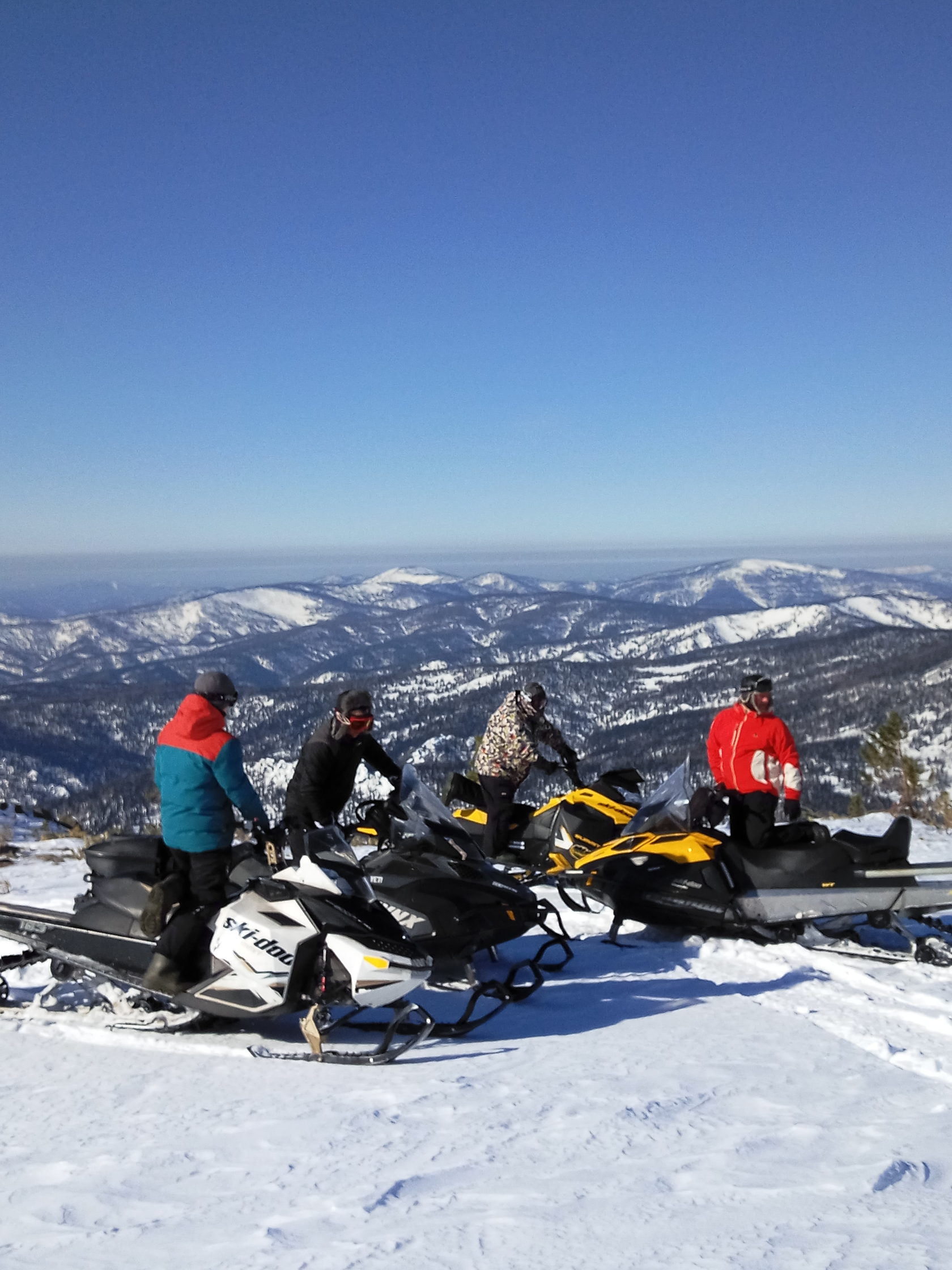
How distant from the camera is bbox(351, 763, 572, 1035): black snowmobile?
5.23 metres

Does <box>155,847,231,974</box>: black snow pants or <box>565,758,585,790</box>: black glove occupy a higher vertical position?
<box>155,847,231,974</box>: black snow pants

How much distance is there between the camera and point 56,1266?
254cm

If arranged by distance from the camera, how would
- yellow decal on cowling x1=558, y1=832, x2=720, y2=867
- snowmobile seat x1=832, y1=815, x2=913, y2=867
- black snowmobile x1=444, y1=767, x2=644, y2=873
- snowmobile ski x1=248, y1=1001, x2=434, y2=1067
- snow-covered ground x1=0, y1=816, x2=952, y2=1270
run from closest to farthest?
snow-covered ground x1=0, y1=816, x2=952, y2=1270, snowmobile ski x1=248, y1=1001, x2=434, y2=1067, snowmobile seat x1=832, y1=815, x2=913, y2=867, yellow decal on cowling x1=558, y1=832, x2=720, y2=867, black snowmobile x1=444, y1=767, x2=644, y2=873

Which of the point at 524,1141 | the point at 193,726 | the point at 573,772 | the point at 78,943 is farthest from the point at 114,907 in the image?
the point at 573,772

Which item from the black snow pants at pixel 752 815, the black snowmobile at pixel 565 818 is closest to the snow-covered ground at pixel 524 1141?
the black snow pants at pixel 752 815

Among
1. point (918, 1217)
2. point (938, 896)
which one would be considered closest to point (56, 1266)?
point (918, 1217)

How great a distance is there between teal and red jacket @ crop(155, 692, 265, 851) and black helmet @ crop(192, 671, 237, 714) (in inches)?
1.6

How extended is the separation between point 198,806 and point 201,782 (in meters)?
0.12

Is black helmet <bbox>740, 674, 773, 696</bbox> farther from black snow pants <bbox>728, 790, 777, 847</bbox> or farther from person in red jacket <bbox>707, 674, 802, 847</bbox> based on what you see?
black snow pants <bbox>728, 790, 777, 847</bbox>

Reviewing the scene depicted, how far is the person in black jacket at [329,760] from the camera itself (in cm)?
633

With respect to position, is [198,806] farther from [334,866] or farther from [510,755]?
[510,755]

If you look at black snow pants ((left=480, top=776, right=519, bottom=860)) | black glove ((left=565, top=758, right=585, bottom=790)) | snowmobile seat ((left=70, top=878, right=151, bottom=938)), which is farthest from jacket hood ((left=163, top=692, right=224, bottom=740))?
black glove ((left=565, top=758, right=585, bottom=790))

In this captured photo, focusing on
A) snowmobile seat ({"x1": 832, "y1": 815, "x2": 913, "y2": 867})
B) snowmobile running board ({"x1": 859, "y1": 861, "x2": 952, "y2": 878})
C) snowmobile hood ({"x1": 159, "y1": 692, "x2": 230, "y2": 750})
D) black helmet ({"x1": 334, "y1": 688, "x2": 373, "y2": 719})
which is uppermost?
snowmobile hood ({"x1": 159, "y1": 692, "x2": 230, "y2": 750})

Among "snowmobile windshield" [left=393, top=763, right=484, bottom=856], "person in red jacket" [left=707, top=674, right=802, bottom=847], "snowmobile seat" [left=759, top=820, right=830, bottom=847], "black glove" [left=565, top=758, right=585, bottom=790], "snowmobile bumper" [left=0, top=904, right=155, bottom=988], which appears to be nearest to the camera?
"snowmobile bumper" [left=0, top=904, right=155, bottom=988]
